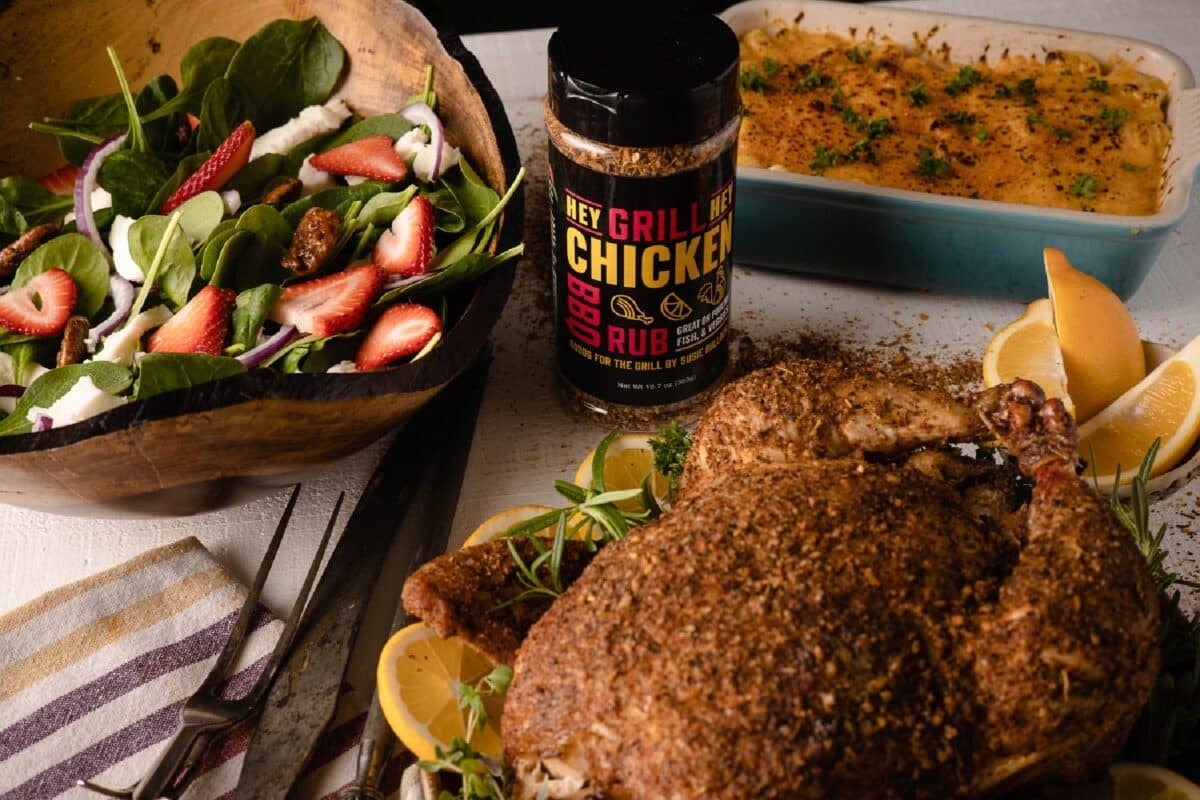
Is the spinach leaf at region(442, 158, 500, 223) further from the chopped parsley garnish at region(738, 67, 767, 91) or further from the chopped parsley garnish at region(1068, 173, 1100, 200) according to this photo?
the chopped parsley garnish at region(1068, 173, 1100, 200)

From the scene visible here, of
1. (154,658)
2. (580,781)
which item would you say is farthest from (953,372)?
(154,658)

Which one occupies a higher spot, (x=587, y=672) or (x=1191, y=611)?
(x=587, y=672)

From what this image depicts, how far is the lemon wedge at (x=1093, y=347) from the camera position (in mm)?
1573

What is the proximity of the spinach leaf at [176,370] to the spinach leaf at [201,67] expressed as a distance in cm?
69

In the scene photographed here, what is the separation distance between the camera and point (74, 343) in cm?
155

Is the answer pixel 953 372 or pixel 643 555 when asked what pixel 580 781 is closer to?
pixel 643 555

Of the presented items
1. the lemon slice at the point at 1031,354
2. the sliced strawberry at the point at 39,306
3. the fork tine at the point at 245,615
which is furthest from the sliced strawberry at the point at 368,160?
the lemon slice at the point at 1031,354

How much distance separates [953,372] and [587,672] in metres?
1.02

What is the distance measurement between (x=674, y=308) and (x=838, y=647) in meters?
0.70

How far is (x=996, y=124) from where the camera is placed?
203 cm

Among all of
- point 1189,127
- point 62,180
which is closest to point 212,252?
point 62,180

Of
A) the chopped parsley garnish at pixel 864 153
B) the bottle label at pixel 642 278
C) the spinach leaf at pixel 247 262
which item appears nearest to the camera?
the bottle label at pixel 642 278

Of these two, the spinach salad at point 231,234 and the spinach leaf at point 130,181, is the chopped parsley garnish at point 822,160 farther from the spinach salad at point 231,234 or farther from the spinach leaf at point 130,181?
the spinach leaf at point 130,181

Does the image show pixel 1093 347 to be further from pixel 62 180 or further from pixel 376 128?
pixel 62 180
